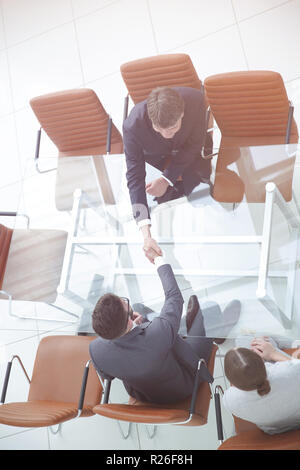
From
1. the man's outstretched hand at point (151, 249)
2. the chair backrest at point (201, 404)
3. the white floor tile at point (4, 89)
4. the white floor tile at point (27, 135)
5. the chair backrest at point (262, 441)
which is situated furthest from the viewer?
the white floor tile at point (4, 89)

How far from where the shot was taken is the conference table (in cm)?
233

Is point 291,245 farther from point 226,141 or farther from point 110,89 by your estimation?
point 110,89

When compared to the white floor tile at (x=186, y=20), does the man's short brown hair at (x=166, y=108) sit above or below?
below

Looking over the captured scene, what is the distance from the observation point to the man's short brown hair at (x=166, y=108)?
7.99 feet

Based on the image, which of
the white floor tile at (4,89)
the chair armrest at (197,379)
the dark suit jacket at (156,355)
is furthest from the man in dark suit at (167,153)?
the white floor tile at (4,89)

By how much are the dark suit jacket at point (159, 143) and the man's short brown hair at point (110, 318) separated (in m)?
0.61

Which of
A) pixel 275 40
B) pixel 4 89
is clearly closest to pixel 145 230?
pixel 275 40

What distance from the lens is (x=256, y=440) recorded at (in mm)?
2215

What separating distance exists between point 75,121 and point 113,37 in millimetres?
1495

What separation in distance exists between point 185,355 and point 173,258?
1.63 ft

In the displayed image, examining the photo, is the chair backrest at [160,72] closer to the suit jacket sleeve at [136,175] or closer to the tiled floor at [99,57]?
the suit jacket sleeve at [136,175]

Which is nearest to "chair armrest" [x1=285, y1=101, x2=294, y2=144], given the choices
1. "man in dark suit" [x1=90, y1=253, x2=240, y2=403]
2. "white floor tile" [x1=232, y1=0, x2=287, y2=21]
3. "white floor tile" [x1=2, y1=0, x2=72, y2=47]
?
"man in dark suit" [x1=90, y1=253, x2=240, y2=403]

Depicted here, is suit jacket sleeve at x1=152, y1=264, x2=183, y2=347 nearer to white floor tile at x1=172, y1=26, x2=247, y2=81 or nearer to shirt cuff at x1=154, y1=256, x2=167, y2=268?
shirt cuff at x1=154, y1=256, x2=167, y2=268
